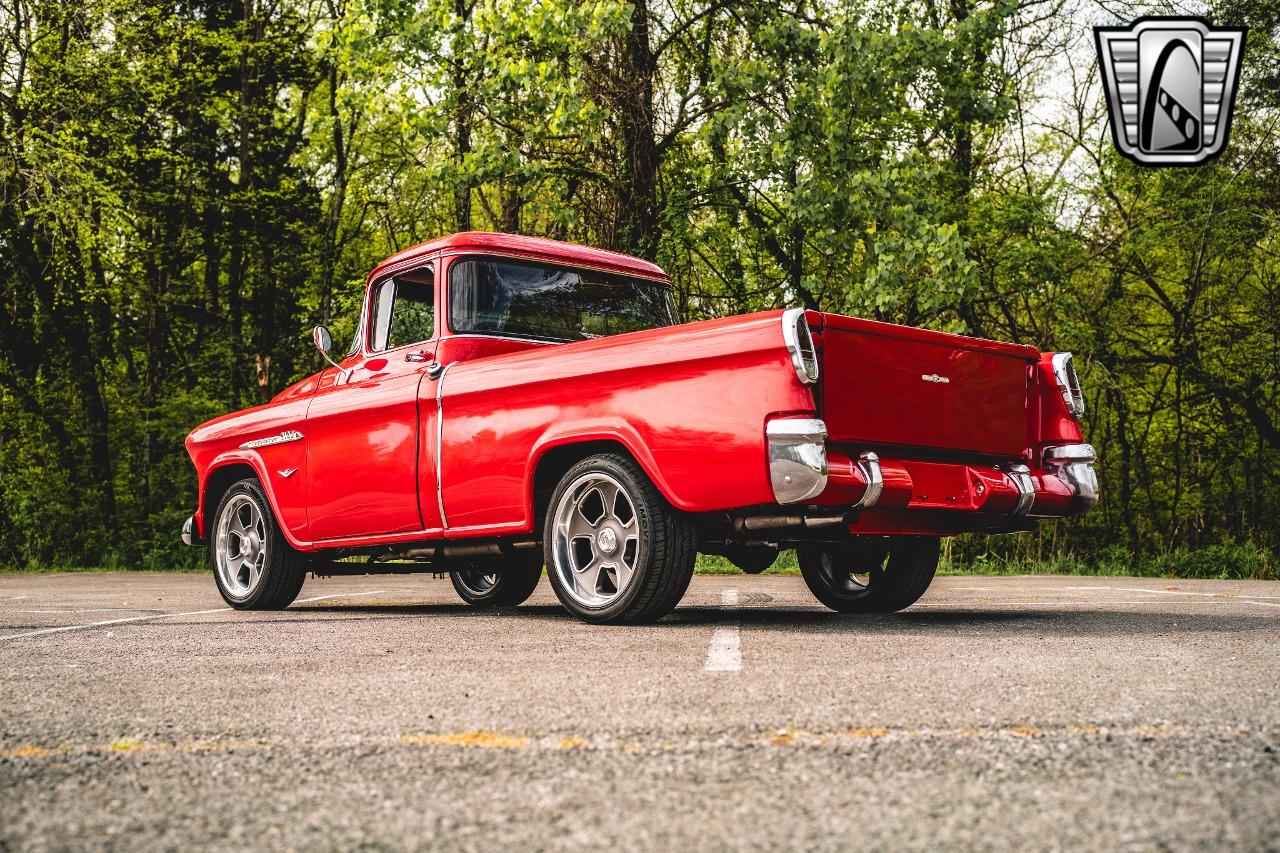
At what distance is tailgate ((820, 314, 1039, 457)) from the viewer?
587 centimetres

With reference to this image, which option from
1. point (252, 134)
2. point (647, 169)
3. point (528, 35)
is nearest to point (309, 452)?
point (528, 35)

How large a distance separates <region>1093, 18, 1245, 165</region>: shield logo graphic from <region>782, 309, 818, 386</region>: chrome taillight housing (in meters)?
11.0

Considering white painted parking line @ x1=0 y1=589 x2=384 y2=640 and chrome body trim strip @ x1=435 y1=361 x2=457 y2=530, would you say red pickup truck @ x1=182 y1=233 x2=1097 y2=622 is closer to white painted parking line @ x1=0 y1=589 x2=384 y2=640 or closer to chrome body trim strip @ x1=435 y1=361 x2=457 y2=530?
chrome body trim strip @ x1=435 y1=361 x2=457 y2=530

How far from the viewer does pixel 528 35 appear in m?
15.5

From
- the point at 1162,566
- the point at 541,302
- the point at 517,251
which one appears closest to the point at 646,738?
the point at 541,302

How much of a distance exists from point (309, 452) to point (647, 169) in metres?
9.82

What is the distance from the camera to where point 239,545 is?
355 inches

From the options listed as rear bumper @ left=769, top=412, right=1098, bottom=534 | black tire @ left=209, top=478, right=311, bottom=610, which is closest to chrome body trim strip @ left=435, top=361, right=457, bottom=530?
black tire @ left=209, top=478, right=311, bottom=610

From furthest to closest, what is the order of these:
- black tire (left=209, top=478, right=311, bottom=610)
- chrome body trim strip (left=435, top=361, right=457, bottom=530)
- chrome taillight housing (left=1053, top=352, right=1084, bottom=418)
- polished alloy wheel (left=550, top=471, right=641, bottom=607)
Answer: black tire (left=209, top=478, right=311, bottom=610)
chrome body trim strip (left=435, top=361, right=457, bottom=530)
chrome taillight housing (left=1053, top=352, right=1084, bottom=418)
polished alloy wheel (left=550, top=471, right=641, bottom=607)

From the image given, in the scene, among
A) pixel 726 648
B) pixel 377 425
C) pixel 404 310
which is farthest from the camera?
pixel 404 310

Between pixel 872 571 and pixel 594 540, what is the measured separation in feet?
6.95

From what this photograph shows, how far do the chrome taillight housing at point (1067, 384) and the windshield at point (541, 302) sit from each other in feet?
8.45

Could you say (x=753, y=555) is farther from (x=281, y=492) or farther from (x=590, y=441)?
(x=281, y=492)

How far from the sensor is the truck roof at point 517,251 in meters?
7.79
